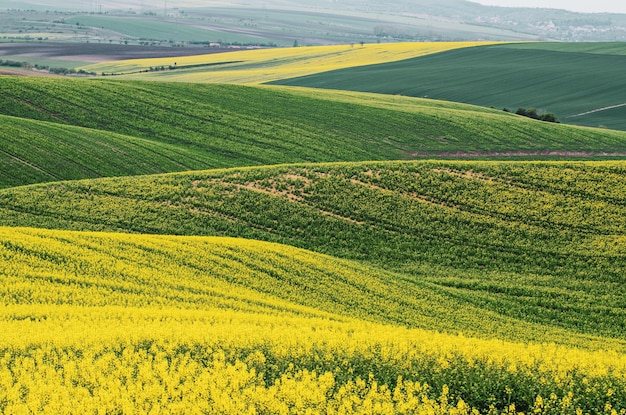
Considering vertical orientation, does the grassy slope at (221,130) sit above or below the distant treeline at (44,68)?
below

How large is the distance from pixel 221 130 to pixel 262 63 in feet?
284

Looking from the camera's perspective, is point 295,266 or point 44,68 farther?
point 44,68

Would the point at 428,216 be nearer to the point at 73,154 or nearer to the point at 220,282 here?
the point at 220,282

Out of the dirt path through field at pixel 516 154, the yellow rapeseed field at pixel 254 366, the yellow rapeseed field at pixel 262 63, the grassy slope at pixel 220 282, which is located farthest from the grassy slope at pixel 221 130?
the yellow rapeseed field at pixel 262 63

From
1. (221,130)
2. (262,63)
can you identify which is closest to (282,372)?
(221,130)

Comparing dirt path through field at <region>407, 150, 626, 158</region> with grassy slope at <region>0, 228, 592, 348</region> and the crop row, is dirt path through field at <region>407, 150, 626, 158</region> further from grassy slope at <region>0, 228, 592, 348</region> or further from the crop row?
the crop row

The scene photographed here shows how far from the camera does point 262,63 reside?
152 metres

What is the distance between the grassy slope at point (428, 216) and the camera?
33000mm

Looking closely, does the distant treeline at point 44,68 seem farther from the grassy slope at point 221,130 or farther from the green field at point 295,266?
the green field at point 295,266

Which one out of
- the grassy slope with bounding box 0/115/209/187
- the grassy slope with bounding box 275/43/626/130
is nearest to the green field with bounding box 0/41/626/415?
the grassy slope with bounding box 0/115/209/187

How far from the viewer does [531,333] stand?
2664 cm

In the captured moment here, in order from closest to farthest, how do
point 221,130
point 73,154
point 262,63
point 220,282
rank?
point 220,282, point 73,154, point 221,130, point 262,63

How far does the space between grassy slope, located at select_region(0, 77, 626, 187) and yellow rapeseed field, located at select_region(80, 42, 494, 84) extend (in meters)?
43.1

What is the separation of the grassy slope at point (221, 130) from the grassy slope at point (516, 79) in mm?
23070
